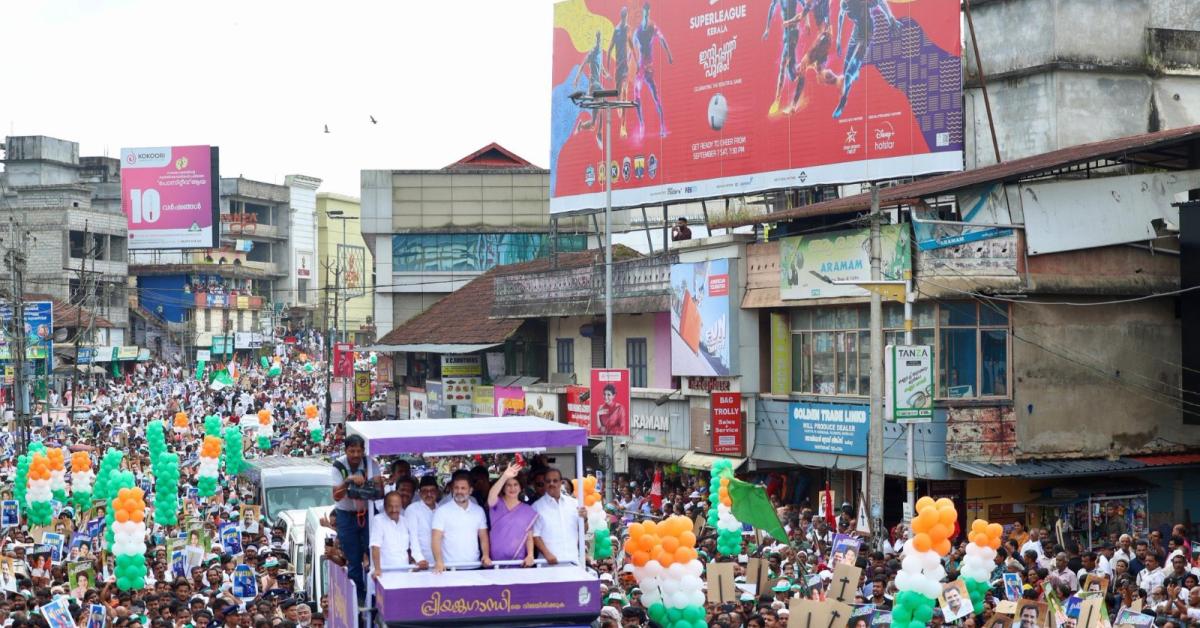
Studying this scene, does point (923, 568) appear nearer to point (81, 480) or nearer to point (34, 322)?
point (81, 480)

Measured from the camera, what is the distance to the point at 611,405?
95.4 feet

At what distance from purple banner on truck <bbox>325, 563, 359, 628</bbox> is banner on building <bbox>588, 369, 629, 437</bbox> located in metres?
14.7

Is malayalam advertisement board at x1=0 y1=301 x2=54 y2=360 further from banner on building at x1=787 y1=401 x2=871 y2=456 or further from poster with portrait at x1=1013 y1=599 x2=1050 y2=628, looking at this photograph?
poster with portrait at x1=1013 y1=599 x2=1050 y2=628

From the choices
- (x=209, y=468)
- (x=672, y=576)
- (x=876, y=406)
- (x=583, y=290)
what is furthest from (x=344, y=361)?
(x=672, y=576)

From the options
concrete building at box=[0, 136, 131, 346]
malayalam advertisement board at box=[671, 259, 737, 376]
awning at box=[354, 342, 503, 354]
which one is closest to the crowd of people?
malayalam advertisement board at box=[671, 259, 737, 376]

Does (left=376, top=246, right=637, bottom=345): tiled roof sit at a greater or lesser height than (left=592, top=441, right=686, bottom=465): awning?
greater

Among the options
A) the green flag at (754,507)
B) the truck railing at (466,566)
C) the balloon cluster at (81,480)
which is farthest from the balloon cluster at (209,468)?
the truck railing at (466,566)

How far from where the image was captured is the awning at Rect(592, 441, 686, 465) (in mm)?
34375

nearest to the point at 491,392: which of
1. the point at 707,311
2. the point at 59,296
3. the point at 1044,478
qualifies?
the point at 707,311

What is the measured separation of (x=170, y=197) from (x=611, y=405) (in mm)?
64952

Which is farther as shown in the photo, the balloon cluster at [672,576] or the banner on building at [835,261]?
the banner on building at [835,261]

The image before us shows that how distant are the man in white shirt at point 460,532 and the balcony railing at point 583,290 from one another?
22.6m

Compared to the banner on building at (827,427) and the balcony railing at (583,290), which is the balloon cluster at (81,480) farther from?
the banner on building at (827,427)

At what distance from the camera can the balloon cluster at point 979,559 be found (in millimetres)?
16672
